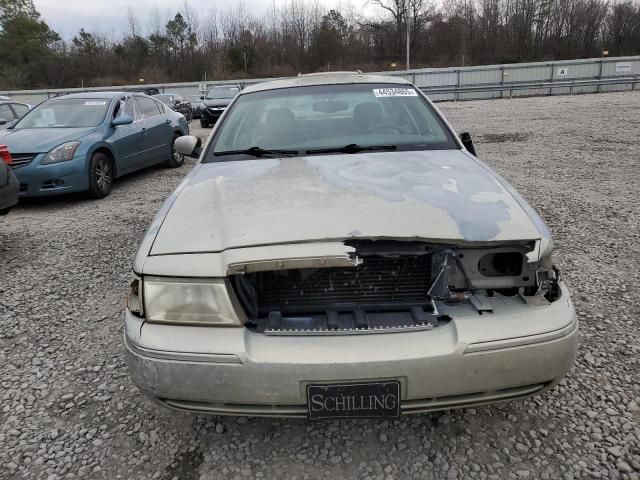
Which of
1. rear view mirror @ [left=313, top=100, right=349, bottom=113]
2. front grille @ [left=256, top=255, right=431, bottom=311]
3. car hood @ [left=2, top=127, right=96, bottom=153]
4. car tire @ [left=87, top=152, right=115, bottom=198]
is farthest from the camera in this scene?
car tire @ [left=87, top=152, right=115, bottom=198]

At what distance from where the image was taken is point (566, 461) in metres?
1.93

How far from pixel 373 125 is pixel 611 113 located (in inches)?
557

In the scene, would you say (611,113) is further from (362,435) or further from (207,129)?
(362,435)

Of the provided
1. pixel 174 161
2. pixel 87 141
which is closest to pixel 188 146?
pixel 87 141

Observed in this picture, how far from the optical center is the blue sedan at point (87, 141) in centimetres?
609

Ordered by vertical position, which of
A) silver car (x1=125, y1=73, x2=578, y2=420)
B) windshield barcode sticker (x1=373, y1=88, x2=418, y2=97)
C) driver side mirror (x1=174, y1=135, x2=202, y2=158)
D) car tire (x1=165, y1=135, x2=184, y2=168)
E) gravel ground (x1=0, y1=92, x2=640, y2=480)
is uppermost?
windshield barcode sticker (x1=373, y1=88, x2=418, y2=97)

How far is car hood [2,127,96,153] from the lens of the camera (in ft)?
20.1

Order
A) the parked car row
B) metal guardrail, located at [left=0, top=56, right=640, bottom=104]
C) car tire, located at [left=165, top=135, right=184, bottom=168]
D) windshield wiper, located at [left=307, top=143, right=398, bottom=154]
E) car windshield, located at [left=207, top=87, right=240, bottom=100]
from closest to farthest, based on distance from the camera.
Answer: windshield wiper, located at [left=307, top=143, right=398, bottom=154] < car tire, located at [left=165, top=135, right=184, bottom=168] < the parked car row < car windshield, located at [left=207, top=87, right=240, bottom=100] < metal guardrail, located at [left=0, top=56, right=640, bottom=104]

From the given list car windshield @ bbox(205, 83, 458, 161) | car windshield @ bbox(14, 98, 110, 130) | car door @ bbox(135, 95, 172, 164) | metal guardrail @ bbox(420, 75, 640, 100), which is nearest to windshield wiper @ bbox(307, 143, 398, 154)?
car windshield @ bbox(205, 83, 458, 161)

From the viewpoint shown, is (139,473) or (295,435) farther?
(295,435)

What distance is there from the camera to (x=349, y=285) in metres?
1.95

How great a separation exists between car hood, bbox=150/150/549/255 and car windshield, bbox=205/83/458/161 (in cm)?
29

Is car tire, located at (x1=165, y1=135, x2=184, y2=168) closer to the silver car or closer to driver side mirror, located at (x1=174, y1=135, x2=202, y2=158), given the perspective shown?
driver side mirror, located at (x1=174, y1=135, x2=202, y2=158)

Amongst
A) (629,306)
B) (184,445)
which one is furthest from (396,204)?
(629,306)
